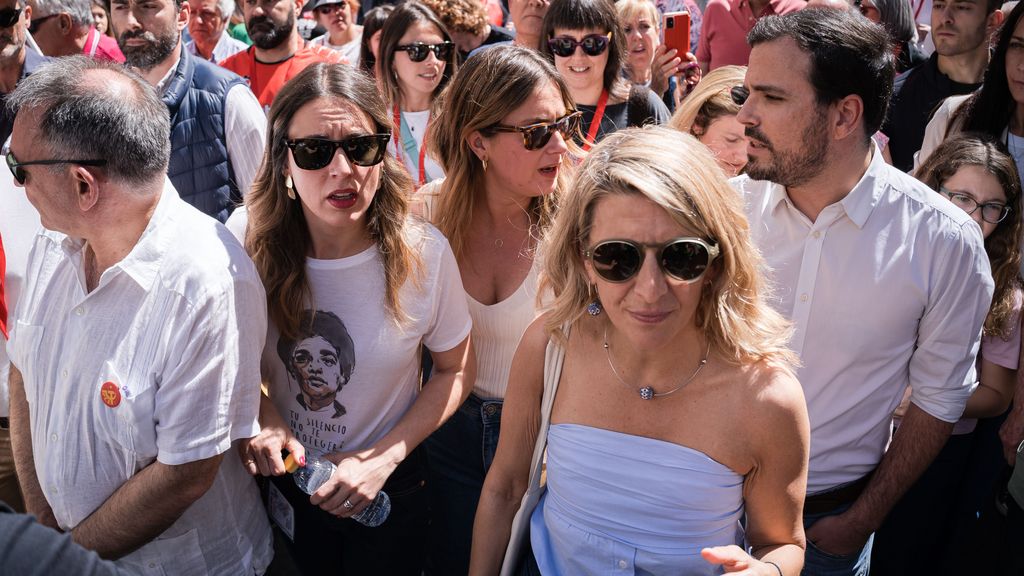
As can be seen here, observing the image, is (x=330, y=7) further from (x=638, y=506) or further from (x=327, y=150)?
(x=638, y=506)

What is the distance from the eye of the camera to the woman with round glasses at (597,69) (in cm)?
445

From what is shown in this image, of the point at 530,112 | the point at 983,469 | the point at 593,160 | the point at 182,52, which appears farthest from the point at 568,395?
the point at 182,52

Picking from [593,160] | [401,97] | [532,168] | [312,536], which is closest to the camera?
[593,160]

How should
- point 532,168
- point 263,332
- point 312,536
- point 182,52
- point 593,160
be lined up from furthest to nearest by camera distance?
1. point 182,52
2. point 532,168
3. point 312,536
4. point 263,332
5. point 593,160

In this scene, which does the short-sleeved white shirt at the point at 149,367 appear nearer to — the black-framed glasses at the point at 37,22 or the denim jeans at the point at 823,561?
the denim jeans at the point at 823,561

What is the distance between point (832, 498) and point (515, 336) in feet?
3.51

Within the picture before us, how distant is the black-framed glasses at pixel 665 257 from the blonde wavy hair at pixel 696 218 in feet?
0.13

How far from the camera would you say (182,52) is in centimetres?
382

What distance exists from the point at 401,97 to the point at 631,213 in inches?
136

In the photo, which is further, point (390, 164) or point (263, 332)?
point (390, 164)

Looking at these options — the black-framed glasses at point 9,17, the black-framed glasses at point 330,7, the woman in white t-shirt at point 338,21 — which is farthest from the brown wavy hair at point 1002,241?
the black-framed glasses at point 330,7

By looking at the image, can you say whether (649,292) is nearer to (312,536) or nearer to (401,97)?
(312,536)

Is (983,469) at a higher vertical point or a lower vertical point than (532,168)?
lower

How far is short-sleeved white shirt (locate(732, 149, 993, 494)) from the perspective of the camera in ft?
7.53
